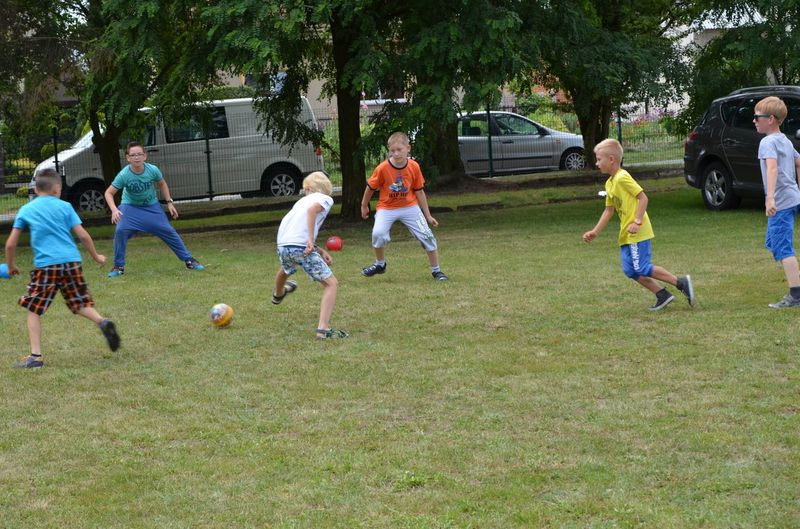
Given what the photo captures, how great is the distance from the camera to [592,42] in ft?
63.4

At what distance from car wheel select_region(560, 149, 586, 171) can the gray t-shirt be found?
20.2 metres

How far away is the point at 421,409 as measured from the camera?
22.7 feet

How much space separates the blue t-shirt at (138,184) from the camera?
13.9 metres

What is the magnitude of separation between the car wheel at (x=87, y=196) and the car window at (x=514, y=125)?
32.7ft

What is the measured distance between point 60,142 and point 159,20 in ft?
33.4

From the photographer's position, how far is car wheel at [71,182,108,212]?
24516 mm

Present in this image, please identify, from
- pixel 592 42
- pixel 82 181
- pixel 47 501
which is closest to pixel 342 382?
pixel 47 501

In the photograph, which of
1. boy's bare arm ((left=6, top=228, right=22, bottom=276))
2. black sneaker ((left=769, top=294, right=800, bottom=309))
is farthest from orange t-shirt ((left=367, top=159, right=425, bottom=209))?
boy's bare arm ((left=6, top=228, right=22, bottom=276))

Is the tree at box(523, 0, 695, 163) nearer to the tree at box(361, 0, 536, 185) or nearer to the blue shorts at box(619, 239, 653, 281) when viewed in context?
the tree at box(361, 0, 536, 185)

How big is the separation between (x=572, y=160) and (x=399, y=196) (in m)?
18.0

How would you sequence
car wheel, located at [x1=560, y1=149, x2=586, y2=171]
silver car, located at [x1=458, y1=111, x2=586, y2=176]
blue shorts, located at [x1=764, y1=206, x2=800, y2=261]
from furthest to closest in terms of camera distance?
car wheel, located at [x1=560, y1=149, x2=586, y2=171], silver car, located at [x1=458, y1=111, x2=586, y2=176], blue shorts, located at [x1=764, y1=206, x2=800, y2=261]

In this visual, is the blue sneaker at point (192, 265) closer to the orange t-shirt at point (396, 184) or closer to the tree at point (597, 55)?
the orange t-shirt at point (396, 184)

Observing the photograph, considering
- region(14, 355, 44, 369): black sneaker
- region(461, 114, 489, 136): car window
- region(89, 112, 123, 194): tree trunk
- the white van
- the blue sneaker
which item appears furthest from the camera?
region(461, 114, 489, 136): car window

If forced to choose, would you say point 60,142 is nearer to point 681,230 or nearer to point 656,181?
point 656,181
